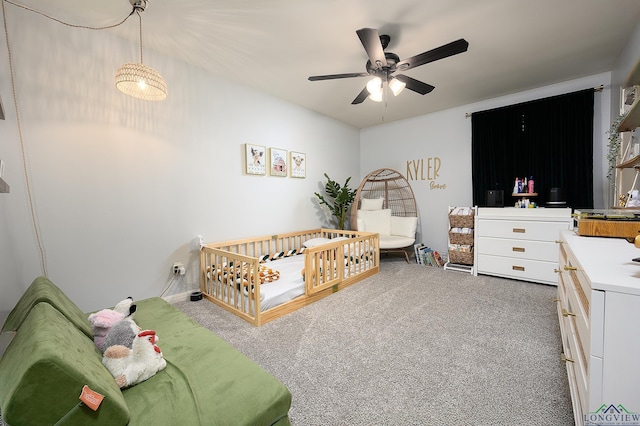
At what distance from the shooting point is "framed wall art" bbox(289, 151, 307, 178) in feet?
12.5

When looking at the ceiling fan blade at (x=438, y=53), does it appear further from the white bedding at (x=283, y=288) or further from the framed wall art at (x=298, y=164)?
the white bedding at (x=283, y=288)

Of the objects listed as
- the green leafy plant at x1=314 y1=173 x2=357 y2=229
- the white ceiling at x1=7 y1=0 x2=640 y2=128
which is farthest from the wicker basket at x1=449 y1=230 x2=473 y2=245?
the white ceiling at x1=7 y1=0 x2=640 y2=128

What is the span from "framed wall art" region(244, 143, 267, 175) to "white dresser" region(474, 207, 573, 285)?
9.41ft

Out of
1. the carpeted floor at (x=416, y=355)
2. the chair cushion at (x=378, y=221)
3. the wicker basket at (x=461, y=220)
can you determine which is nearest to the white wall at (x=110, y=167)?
the carpeted floor at (x=416, y=355)

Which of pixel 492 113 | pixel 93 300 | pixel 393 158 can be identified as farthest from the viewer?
pixel 393 158

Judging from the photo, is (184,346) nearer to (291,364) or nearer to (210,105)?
(291,364)

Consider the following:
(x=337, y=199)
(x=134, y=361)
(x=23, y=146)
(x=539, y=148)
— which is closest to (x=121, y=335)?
(x=134, y=361)

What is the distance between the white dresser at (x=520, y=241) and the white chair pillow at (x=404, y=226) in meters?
0.90

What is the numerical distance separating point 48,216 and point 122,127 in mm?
908

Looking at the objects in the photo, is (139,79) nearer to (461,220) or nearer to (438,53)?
(438,53)

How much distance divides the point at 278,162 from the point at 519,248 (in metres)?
3.19

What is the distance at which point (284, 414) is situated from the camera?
102cm

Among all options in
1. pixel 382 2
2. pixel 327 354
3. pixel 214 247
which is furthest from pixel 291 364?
pixel 382 2

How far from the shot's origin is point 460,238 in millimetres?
3625
